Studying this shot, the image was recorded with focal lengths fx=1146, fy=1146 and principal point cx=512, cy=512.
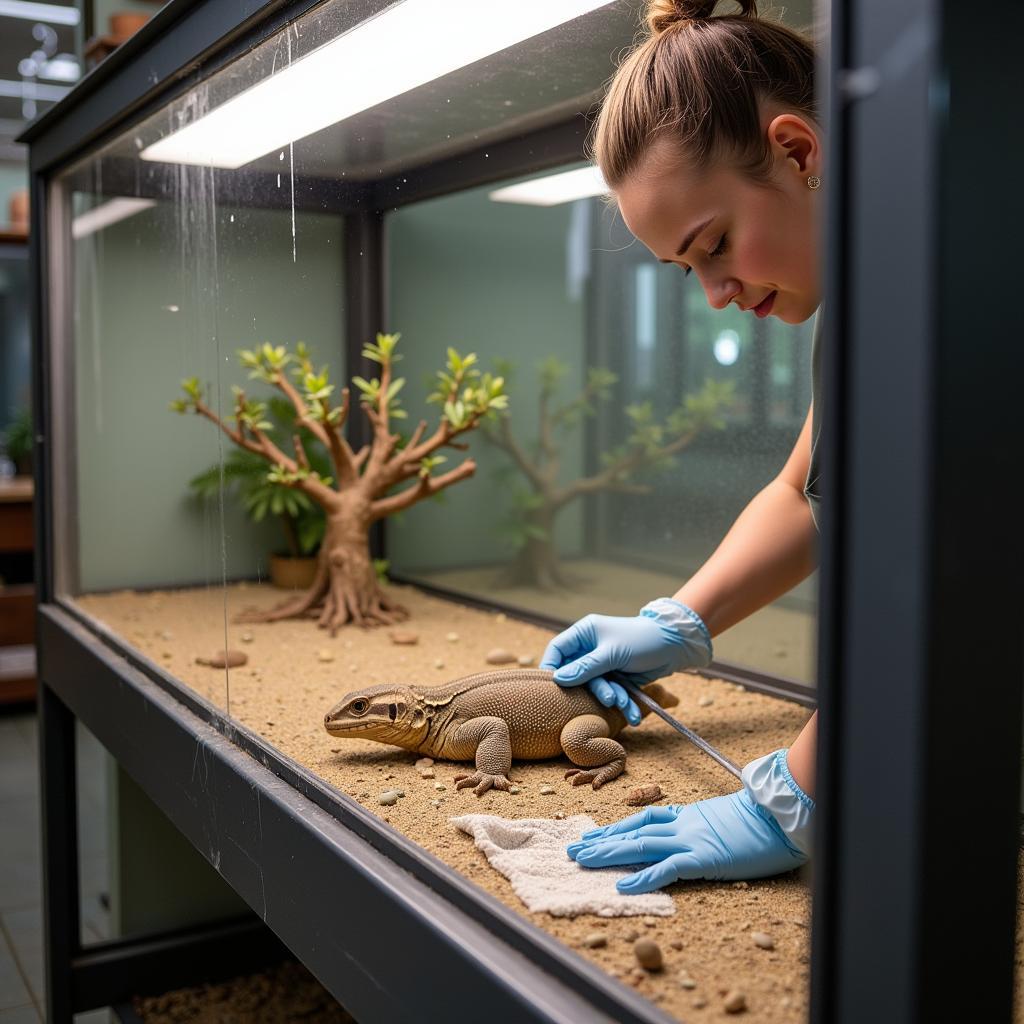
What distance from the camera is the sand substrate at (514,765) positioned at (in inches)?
27.6

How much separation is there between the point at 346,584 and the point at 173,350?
22.2 inches

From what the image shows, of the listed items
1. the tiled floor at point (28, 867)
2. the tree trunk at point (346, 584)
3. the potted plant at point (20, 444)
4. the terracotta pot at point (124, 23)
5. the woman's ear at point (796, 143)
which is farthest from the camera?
the potted plant at point (20, 444)

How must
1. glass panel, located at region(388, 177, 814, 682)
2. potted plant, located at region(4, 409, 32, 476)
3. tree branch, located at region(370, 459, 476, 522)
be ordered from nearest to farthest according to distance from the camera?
glass panel, located at region(388, 177, 814, 682) → tree branch, located at region(370, 459, 476, 522) → potted plant, located at region(4, 409, 32, 476)

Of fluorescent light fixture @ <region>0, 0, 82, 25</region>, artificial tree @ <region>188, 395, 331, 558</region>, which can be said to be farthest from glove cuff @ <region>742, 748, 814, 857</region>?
fluorescent light fixture @ <region>0, 0, 82, 25</region>

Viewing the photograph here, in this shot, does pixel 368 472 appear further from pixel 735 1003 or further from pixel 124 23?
pixel 735 1003

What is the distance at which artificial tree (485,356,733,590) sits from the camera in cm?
191

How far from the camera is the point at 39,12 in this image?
150 inches

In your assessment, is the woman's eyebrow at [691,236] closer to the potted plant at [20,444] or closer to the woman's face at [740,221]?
the woman's face at [740,221]

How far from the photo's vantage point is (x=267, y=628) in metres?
1.72

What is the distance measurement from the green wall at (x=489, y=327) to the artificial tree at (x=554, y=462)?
0.07 ft

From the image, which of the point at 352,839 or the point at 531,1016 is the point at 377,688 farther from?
the point at 531,1016

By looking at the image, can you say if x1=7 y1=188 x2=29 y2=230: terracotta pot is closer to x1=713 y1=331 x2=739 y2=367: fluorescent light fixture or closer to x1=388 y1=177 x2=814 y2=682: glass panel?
x1=388 y1=177 x2=814 y2=682: glass panel

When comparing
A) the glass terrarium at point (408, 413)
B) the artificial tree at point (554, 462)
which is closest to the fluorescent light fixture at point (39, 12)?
the glass terrarium at point (408, 413)

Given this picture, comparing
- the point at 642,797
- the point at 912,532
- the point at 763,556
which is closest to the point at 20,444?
the point at 763,556
